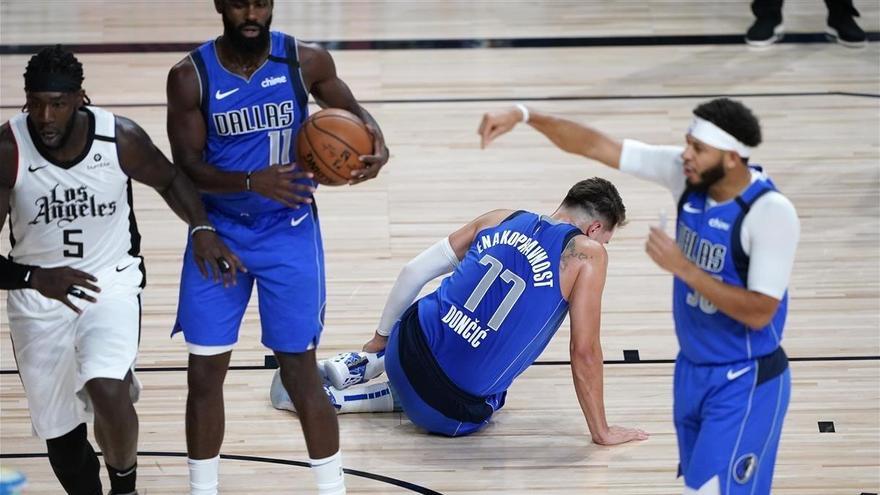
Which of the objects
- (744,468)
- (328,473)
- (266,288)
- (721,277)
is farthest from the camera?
(328,473)

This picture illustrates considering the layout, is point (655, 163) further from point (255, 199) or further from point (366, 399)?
point (366, 399)

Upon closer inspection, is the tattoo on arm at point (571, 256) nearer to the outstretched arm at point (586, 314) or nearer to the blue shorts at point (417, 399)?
the outstretched arm at point (586, 314)

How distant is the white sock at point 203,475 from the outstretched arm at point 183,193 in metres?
0.66

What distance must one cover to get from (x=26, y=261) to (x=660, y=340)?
2.78 meters

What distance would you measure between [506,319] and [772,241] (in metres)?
1.45

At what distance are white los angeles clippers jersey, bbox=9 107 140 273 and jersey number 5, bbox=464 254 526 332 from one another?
1.34 meters

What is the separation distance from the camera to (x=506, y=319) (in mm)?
4855

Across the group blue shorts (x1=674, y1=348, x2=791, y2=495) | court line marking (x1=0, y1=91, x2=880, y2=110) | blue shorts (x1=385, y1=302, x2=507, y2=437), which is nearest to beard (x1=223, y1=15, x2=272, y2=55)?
blue shorts (x1=385, y1=302, x2=507, y2=437)

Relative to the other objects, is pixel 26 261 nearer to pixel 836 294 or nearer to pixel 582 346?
pixel 582 346

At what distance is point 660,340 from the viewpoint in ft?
19.0

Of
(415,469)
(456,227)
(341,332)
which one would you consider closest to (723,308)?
(415,469)

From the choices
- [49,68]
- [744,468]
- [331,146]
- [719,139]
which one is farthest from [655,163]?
[49,68]

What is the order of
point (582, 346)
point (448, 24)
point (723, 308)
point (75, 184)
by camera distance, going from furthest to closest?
point (448, 24), point (582, 346), point (75, 184), point (723, 308)

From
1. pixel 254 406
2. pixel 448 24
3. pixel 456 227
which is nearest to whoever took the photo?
pixel 254 406
